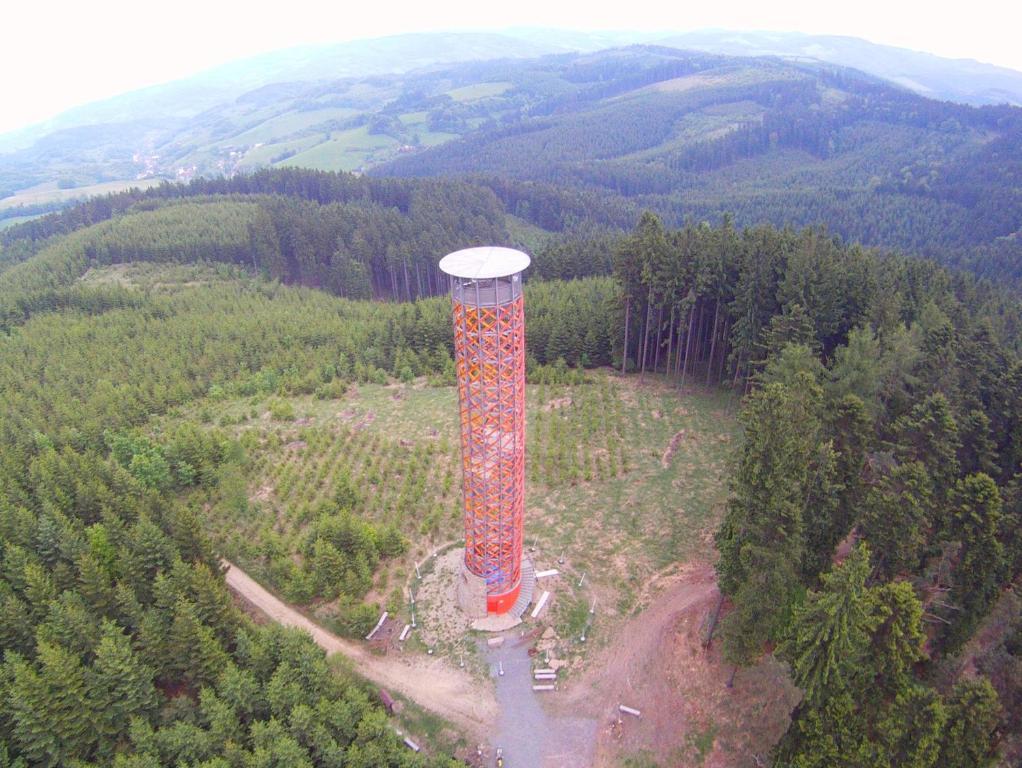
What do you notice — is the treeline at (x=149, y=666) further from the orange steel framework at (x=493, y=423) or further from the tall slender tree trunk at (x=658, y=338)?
the tall slender tree trunk at (x=658, y=338)

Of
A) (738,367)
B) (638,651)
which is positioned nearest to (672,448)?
(738,367)

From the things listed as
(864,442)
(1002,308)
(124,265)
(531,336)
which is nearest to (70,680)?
(864,442)

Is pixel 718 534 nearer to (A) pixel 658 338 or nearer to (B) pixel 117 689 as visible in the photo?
(B) pixel 117 689

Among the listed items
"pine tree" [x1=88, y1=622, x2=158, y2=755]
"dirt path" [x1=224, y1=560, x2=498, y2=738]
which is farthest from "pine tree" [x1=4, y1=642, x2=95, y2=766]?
"dirt path" [x1=224, y1=560, x2=498, y2=738]

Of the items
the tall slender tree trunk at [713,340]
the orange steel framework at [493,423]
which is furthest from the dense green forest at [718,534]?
the orange steel framework at [493,423]

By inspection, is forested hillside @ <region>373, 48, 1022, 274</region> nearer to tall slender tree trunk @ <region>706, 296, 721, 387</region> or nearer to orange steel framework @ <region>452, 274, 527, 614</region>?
tall slender tree trunk @ <region>706, 296, 721, 387</region>
